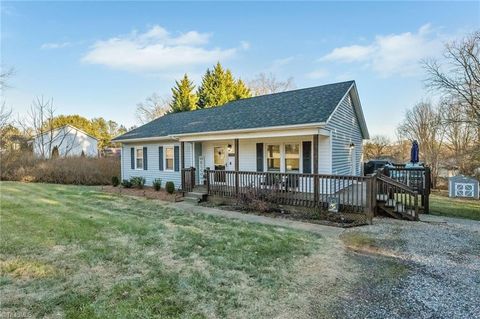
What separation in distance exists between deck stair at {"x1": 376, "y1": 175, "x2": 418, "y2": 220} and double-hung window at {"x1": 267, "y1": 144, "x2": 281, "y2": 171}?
3.90 meters

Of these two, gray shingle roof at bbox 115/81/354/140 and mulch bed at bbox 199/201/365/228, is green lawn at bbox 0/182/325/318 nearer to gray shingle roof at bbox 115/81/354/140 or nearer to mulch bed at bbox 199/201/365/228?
mulch bed at bbox 199/201/365/228

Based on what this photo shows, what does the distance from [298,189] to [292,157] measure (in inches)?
67.5

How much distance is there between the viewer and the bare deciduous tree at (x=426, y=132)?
71.2 ft

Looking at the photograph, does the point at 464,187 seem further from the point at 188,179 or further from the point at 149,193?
the point at 149,193

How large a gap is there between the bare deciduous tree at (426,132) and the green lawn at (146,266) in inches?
844

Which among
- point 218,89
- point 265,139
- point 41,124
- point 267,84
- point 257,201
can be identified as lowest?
point 257,201

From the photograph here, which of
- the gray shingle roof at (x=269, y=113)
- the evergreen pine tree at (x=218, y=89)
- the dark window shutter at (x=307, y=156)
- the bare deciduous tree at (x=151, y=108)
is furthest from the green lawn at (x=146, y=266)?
the bare deciduous tree at (x=151, y=108)

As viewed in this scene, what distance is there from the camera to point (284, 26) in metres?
15.2

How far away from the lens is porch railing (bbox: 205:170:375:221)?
777 cm

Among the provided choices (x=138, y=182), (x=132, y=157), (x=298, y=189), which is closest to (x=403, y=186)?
(x=298, y=189)

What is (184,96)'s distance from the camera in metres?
30.6

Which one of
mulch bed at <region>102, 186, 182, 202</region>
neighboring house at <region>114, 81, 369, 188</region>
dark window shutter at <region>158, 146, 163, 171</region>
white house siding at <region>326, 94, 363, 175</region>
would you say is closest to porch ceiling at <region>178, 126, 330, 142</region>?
neighboring house at <region>114, 81, 369, 188</region>

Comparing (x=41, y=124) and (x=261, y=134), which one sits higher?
(x=41, y=124)

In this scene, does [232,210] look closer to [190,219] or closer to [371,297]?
[190,219]
